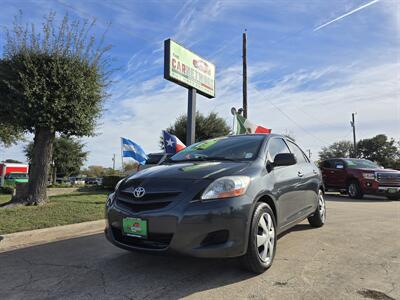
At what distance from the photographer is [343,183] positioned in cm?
1432

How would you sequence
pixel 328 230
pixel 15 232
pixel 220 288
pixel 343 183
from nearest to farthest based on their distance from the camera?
pixel 220 288, pixel 15 232, pixel 328 230, pixel 343 183

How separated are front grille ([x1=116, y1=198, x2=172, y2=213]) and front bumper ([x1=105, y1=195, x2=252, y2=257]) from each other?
55 millimetres

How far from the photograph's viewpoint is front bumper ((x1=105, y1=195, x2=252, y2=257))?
131 inches

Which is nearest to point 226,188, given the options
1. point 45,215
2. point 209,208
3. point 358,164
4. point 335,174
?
point 209,208

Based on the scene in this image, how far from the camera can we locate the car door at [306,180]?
5315mm

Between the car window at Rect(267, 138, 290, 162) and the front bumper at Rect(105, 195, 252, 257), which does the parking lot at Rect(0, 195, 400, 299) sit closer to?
the front bumper at Rect(105, 195, 252, 257)

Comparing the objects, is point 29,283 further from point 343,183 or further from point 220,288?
point 343,183

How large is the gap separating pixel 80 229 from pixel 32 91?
364 cm

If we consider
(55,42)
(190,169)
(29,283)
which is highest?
(55,42)

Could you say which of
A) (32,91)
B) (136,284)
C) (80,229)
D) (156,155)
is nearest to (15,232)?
(80,229)

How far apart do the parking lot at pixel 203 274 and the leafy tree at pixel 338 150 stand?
232ft

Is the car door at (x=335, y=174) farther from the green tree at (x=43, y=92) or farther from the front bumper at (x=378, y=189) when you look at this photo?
the green tree at (x=43, y=92)

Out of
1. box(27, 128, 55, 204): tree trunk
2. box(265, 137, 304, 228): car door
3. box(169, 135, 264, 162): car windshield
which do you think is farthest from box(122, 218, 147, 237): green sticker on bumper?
box(27, 128, 55, 204): tree trunk

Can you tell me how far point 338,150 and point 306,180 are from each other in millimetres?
72211
